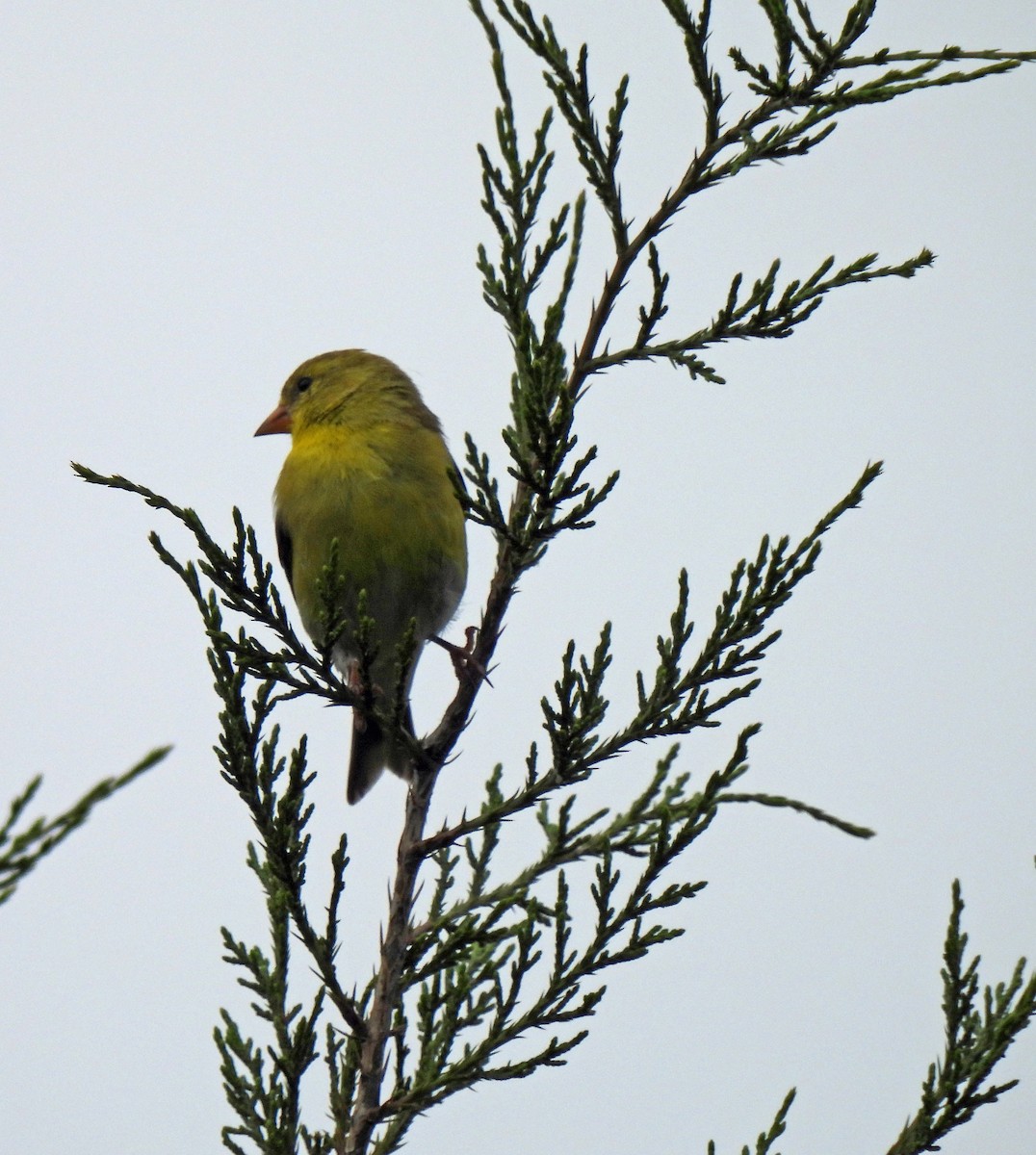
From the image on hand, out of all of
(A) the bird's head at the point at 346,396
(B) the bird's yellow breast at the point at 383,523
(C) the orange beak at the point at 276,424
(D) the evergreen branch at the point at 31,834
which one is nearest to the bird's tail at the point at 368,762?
(B) the bird's yellow breast at the point at 383,523

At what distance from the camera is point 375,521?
4527 millimetres

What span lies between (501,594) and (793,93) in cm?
133

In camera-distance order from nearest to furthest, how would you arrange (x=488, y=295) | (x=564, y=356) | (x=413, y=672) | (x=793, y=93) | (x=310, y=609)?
1. (x=564, y=356)
2. (x=793, y=93)
3. (x=488, y=295)
4. (x=310, y=609)
5. (x=413, y=672)

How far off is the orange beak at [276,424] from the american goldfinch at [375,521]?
33 cm

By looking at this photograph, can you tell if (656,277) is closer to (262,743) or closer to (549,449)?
(549,449)

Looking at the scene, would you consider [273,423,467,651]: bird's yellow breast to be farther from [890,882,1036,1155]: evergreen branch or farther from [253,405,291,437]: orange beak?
[890,882,1036,1155]: evergreen branch

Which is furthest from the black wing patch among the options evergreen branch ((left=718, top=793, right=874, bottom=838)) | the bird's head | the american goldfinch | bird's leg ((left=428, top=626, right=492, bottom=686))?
evergreen branch ((left=718, top=793, right=874, bottom=838))

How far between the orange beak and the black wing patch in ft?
1.98

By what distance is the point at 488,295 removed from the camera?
10.5 feet

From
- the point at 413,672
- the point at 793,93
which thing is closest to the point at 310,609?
the point at 413,672

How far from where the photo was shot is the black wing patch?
16.8 ft

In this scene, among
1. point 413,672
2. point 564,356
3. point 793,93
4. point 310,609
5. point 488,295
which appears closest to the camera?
point 564,356

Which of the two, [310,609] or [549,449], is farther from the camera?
[310,609]

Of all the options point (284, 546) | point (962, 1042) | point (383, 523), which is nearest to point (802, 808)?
point (962, 1042)
